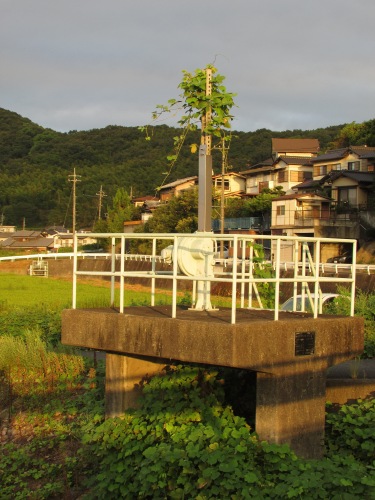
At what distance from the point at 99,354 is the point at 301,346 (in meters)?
6.31

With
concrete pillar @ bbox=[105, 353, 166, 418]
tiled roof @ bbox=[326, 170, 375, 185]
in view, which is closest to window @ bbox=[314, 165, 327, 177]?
tiled roof @ bbox=[326, 170, 375, 185]

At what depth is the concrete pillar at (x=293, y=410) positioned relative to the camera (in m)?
6.84

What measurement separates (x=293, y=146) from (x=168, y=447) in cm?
6558

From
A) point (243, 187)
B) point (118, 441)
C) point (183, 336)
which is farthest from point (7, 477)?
point (243, 187)

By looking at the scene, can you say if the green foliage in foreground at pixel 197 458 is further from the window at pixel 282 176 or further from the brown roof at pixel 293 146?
the brown roof at pixel 293 146

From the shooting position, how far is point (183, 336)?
6.86 metres

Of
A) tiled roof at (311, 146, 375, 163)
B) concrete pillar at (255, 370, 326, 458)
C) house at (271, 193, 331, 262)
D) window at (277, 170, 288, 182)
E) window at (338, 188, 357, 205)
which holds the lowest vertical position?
concrete pillar at (255, 370, 326, 458)

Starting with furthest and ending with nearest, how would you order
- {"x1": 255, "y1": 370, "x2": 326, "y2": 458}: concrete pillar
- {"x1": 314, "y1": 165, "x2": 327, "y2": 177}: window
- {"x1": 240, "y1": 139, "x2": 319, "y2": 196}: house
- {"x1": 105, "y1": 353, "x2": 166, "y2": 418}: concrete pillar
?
{"x1": 240, "y1": 139, "x2": 319, "y2": 196}: house, {"x1": 314, "y1": 165, "x2": 327, "y2": 177}: window, {"x1": 105, "y1": 353, "x2": 166, "y2": 418}: concrete pillar, {"x1": 255, "y1": 370, "x2": 326, "y2": 458}: concrete pillar

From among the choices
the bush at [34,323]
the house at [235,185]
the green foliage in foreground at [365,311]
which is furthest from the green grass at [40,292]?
the house at [235,185]

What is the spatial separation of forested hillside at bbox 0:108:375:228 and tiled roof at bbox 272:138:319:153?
13210 millimetres

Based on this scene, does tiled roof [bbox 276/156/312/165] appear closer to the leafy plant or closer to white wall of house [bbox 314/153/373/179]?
white wall of house [bbox 314/153/373/179]

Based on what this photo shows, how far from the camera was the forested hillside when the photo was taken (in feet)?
333

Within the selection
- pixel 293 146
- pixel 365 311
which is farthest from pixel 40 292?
pixel 293 146

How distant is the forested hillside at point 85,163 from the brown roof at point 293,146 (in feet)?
43.4
